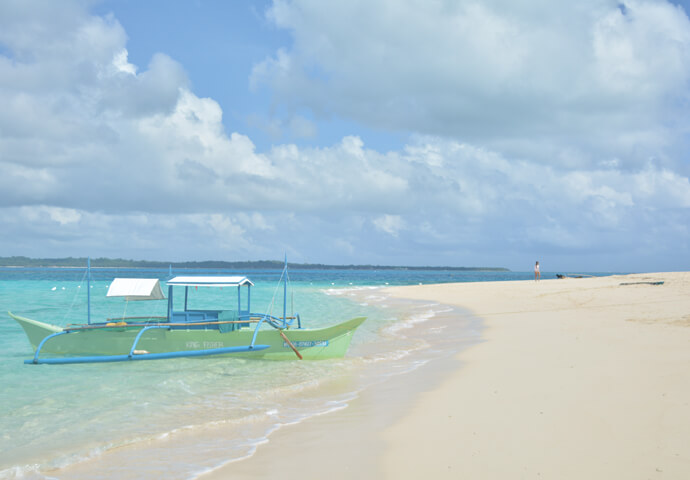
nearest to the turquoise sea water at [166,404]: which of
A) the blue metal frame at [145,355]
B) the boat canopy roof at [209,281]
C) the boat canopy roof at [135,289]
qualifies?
the blue metal frame at [145,355]

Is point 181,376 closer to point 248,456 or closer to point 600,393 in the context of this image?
point 248,456

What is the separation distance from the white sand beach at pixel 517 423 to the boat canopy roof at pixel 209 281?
257 inches

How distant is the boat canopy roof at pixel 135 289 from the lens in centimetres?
1678

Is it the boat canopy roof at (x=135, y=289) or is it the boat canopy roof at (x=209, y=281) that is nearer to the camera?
the boat canopy roof at (x=209, y=281)

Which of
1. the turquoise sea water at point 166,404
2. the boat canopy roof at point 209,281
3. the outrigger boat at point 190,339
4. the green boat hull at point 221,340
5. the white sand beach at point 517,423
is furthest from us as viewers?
the boat canopy roof at point 209,281

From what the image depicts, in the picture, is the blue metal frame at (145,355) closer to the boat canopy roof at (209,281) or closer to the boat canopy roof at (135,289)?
the boat canopy roof at (209,281)

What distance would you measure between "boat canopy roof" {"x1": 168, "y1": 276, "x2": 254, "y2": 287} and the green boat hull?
1429mm

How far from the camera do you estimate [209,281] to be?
634 inches

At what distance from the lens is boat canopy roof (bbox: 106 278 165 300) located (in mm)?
16781

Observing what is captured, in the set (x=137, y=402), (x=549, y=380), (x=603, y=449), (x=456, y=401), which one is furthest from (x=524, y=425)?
(x=137, y=402)

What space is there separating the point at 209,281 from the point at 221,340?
74.7 inches

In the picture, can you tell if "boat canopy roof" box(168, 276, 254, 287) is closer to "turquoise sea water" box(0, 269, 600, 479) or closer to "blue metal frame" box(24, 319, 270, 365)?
"blue metal frame" box(24, 319, 270, 365)

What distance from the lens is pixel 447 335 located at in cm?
2044

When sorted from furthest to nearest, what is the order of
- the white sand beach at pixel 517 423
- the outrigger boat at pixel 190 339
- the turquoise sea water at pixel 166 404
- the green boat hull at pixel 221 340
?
the green boat hull at pixel 221 340 → the outrigger boat at pixel 190 339 → the turquoise sea water at pixel 166 404 → the white sand beach at pixel 517 423
